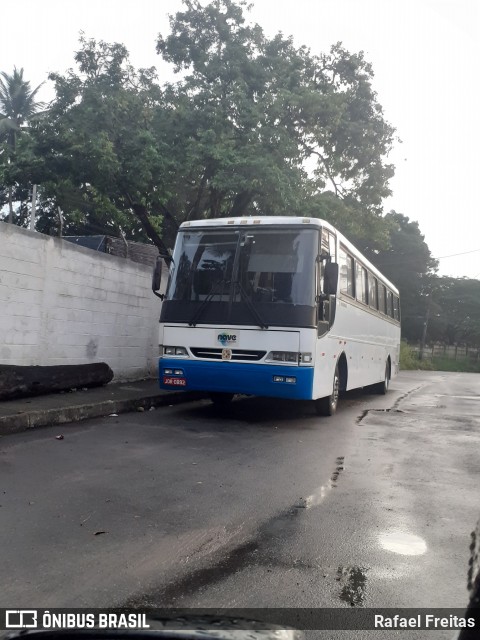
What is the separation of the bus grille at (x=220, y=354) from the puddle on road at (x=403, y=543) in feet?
17.7

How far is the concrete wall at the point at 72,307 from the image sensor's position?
10.2 meters

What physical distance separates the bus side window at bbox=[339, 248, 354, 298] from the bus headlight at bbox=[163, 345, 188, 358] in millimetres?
3102

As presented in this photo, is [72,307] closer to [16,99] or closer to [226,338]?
[226,338]

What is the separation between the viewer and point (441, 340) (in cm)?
6862

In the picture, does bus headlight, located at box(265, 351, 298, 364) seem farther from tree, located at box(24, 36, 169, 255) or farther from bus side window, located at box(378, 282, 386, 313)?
tree, located at box(24, 36, 169, 255)

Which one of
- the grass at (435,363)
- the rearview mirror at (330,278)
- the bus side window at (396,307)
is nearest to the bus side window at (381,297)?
the bus side window at (396,307)

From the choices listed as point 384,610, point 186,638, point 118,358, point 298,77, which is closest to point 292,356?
point 118,358

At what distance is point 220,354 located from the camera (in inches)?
386

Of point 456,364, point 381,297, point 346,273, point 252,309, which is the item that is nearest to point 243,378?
point 252,309

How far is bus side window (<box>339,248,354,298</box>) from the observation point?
11.4 meters

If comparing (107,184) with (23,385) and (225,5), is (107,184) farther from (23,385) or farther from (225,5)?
(23,385)

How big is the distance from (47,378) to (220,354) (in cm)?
271

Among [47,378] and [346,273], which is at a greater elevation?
[346,273]

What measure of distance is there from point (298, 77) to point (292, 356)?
12.5 m
